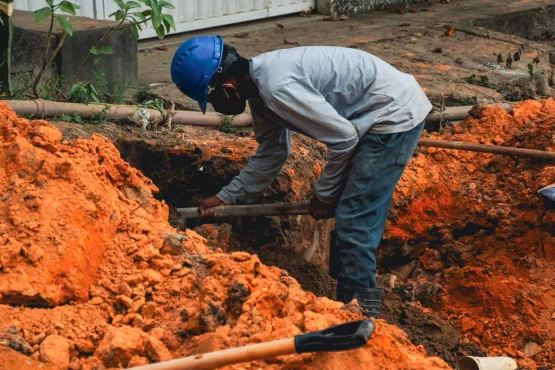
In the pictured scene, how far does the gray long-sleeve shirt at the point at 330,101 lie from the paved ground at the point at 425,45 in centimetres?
196

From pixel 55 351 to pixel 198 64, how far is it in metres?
1.60

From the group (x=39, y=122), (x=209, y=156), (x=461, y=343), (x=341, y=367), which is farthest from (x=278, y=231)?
(x=341, y=367)

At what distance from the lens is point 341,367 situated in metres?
3.02

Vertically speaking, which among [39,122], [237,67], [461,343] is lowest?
[461,343]

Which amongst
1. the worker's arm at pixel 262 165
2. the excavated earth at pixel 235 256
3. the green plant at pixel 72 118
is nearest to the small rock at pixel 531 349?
the excavated earth at pixel 235 256

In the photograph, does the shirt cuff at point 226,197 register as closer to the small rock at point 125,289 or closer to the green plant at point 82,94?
the green plant at point 82,94

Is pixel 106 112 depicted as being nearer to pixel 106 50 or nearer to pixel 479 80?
pixel 106 50

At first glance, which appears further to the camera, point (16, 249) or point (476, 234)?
point (476, 234)

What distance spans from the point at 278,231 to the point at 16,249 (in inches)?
84.4

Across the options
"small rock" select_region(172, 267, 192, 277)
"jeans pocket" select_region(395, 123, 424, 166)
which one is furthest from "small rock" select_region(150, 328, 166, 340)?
"jeans pocket" select_region(395, 123, 424, 166)

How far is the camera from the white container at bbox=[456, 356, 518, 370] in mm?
3691

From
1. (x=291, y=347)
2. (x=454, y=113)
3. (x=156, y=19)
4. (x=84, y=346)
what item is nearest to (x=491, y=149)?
(x=454, y=113)

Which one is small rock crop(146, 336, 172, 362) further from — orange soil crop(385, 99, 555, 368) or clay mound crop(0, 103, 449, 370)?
orange soil crop(385, 99, 555, 368)

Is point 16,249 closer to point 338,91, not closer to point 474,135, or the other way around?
point 338,91
